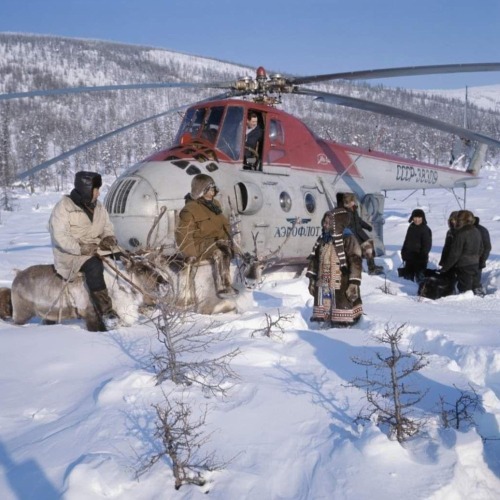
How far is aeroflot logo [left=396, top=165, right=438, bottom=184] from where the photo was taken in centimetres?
1110

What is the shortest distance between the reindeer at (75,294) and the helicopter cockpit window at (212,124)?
309 cm

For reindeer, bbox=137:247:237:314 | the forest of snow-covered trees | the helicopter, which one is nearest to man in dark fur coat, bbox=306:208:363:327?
the helicopter

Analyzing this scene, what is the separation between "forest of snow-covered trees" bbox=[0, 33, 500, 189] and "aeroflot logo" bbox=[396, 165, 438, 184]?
33377 mm

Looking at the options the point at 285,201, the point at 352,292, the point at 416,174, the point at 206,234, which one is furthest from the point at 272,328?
the point at 416,174

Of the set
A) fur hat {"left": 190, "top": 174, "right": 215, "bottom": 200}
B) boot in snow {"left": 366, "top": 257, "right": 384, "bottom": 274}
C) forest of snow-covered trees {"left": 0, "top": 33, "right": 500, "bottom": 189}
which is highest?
forest of snow-covered trees {"left": 0, "top": 33, "right": 500, "bottom": 189}

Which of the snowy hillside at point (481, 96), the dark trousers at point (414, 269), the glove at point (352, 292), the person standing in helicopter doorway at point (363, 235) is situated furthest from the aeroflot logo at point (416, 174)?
the snowy hillside at point (481, 96)

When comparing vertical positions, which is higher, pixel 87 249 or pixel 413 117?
pixel 413 117

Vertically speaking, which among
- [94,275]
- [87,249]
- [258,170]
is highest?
[258,170]

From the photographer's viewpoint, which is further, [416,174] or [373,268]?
[416,174]

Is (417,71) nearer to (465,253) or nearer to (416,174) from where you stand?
(465,253)

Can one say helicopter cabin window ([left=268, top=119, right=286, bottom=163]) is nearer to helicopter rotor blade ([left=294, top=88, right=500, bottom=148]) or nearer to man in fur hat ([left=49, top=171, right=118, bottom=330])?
helicopter rotor blade ([left=294, top=88, right=500, bottom=148])

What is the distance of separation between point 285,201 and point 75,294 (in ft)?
13.0

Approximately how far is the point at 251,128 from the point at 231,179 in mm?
1120

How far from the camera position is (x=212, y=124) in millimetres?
7836
